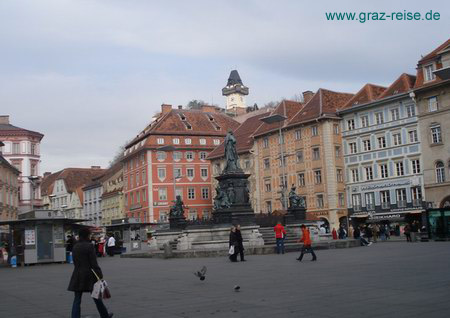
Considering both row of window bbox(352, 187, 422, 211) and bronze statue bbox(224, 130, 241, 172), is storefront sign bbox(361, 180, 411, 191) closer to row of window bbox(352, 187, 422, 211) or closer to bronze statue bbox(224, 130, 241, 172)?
row of window bbox(352, 187, 422, 211)

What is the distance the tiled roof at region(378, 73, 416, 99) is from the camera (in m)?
60.8

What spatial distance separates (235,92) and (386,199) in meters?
132

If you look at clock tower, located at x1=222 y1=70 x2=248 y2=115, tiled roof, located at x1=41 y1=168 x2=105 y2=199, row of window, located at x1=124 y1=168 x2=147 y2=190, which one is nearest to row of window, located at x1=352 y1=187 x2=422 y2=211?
row of window, located at x1=124 y1=168 x2=147 y2=190

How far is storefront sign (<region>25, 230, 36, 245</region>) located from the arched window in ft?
123

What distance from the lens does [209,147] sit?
88.8 m

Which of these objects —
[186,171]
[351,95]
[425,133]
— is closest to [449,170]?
[425,133]

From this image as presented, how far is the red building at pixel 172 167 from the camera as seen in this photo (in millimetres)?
84812

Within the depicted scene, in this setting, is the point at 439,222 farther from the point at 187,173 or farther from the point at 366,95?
the point at 187,173

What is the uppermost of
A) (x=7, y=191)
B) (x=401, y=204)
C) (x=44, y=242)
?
(x=7, y=191)

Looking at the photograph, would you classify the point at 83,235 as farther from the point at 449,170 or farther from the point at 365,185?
the point at 365,185

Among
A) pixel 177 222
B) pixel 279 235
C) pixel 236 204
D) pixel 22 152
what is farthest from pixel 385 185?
pixel 22 152

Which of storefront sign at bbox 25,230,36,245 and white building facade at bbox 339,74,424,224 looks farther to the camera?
white building facade at bbox 339,74,424,224

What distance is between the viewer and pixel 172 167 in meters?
85.8

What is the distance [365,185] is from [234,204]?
32141 mm
